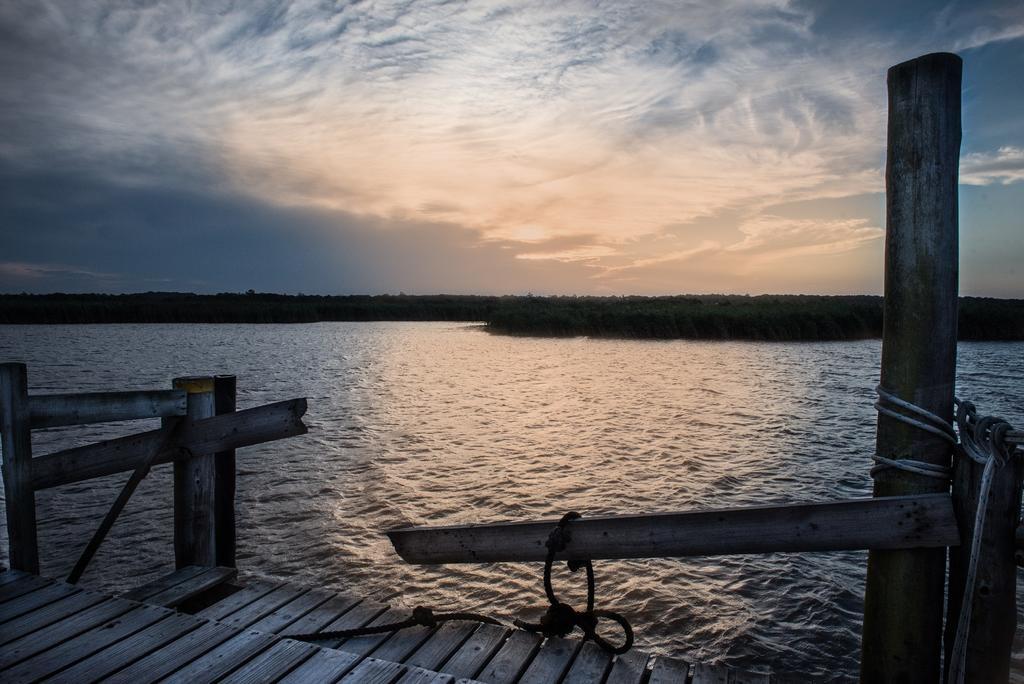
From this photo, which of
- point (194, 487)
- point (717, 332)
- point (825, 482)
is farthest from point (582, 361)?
point (194, 487)

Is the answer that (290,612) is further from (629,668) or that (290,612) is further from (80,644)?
(629,668)

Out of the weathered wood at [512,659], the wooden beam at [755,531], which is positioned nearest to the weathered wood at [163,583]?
the weathered wood at [512,659]

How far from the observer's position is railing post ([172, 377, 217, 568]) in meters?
4.79

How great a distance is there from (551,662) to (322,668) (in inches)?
47.9

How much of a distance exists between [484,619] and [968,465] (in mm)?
2769

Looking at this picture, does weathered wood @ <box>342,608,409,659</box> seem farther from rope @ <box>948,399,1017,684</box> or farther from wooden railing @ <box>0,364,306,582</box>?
rope @ <box>948,399,1017,684</box>

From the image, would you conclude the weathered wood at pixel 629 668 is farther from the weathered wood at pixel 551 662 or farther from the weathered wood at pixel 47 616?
the weathered wood at pixel 47 616

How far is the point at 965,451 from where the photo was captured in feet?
8.94

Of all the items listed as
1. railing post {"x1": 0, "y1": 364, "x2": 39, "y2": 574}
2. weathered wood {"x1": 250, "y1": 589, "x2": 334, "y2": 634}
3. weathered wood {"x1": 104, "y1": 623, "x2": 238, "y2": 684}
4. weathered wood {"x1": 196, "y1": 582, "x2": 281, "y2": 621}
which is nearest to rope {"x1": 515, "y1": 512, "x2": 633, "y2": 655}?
weathered wood {"x1": 250, "y1": 589, "x2": 334, "y2": 634}

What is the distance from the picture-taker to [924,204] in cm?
284

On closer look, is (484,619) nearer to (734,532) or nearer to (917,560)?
(734,532)

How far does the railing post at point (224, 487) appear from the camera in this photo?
497 cm

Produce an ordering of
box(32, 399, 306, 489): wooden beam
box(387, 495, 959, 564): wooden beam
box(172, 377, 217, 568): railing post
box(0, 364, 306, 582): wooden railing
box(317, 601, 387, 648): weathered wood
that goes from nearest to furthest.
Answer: box(387, 495, 959, 564): wooden beam
box(317, 601, 387, 648): weathered wood
box(0, 364, 306, 582): wooden railing
box(32, 399, 306, 489): wooden beam
box(172, 377, 217, 568): railing post

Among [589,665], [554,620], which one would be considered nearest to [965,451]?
[589,665]
